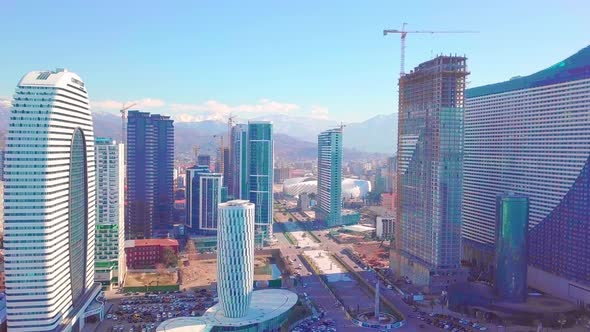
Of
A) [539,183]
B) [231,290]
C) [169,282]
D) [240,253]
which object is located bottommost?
[169,282]

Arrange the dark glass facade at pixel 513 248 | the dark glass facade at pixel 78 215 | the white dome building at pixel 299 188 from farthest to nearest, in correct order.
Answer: the white dome building at pixel 299 188, the dark glass facade at pixel 513 248, the dark glass facade at pixel 78 215

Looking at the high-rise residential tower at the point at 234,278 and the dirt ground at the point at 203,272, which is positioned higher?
the high-rise residential tower at the point at 234,278

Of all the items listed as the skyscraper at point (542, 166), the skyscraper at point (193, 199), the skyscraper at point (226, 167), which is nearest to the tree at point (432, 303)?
the skyscraper at point (542, 166)

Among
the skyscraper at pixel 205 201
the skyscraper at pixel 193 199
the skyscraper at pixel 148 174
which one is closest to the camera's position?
the skyscraper at pixel 148 174

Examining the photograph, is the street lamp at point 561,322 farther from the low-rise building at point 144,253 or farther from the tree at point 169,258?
the low-rise building at point 144,253

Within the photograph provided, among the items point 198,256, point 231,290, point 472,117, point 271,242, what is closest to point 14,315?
point 231,290

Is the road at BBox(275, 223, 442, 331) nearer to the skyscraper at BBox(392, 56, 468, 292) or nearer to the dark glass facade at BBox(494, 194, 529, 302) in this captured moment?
the skyscraper at BBox(392, 56, 468, 292)

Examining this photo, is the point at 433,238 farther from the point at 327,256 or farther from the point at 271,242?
the point at 271,242

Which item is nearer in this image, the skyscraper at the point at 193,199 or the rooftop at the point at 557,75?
the rooftop at the point at 557,75
